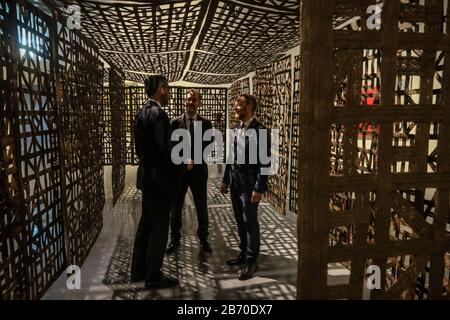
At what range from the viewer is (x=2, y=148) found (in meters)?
1.83

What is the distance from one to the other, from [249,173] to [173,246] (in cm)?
125

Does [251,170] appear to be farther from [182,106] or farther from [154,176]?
[182,106]

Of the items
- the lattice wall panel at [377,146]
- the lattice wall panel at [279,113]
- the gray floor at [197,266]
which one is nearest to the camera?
the lattice wall panel at [377,146]

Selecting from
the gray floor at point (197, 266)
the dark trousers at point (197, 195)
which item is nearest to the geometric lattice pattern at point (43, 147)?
the gray floor at point (197, 266)

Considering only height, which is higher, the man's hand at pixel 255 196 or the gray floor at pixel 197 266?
the man's hand at pixel 255 196

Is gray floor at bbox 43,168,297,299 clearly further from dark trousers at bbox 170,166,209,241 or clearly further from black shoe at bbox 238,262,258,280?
dark trousers at bbox 170,166,209,241

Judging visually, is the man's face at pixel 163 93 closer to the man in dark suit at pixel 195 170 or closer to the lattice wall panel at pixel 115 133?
the man in dark suit at pixel 195 170

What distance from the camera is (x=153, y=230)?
2562mm

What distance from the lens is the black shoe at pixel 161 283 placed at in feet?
8.53

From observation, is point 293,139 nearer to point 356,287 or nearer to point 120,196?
point 356,287

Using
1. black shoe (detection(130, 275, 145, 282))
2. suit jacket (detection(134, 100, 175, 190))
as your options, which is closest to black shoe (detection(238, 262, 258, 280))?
black shoe (detection(130, 275, 145, 282))

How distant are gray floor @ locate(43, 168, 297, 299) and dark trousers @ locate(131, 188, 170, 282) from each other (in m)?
0.21

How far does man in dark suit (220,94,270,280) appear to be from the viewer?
2741mm
